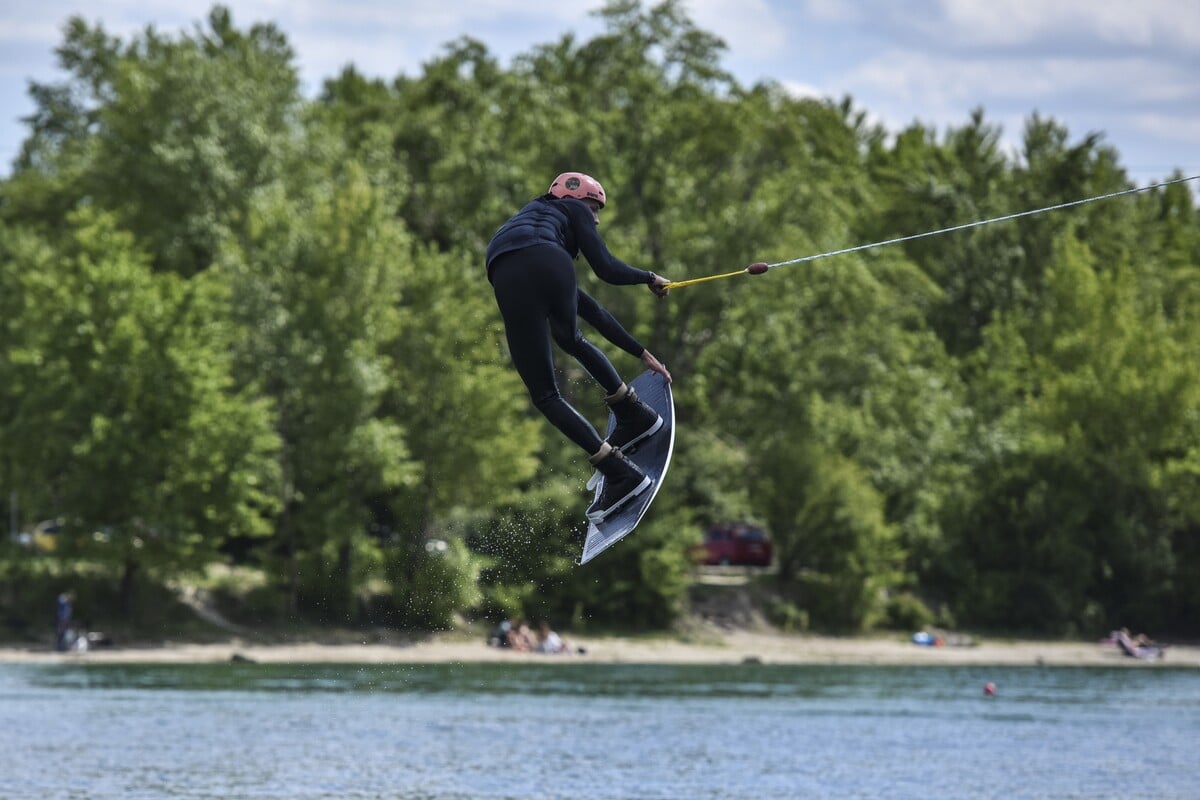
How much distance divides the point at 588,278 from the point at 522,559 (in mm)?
16934

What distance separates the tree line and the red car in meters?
3.77

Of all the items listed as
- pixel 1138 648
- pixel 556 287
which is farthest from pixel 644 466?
pixel 1138 648

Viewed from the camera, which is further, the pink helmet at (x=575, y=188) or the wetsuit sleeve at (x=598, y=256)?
the pink helmet at (x=575, y=188)

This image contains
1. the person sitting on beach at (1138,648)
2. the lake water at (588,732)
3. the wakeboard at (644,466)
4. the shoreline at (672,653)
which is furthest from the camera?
the person sitting on beach at (1138,648)

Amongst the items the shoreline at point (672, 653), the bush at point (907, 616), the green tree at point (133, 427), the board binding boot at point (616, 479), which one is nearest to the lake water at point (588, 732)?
the shoreline at point (672, 653)

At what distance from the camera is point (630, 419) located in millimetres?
15508

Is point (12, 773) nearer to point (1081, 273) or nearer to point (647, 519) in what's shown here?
point (647, 519)

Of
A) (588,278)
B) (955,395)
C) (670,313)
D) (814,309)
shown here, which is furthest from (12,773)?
(955,395)

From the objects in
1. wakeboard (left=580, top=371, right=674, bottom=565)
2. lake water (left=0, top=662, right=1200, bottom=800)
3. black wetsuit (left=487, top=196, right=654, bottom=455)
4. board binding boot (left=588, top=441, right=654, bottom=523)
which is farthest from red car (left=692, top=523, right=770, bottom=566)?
black wetsuit (left=487, top=196, right=654, bottom=455)

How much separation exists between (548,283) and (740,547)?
50.7 meters

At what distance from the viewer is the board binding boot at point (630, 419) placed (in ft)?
50.3

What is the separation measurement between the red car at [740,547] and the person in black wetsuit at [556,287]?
4956cm

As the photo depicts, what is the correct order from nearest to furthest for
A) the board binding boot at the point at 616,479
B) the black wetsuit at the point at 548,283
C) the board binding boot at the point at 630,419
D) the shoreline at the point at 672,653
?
the black wetsuit at the point at 548,283, the board binding boot at the point at 616,479, the board binding boot at the point at 630,419, the shoreline at the point at 672,653

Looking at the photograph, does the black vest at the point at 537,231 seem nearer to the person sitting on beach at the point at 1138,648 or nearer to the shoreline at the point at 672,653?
the shoreline at the point at 672,653
